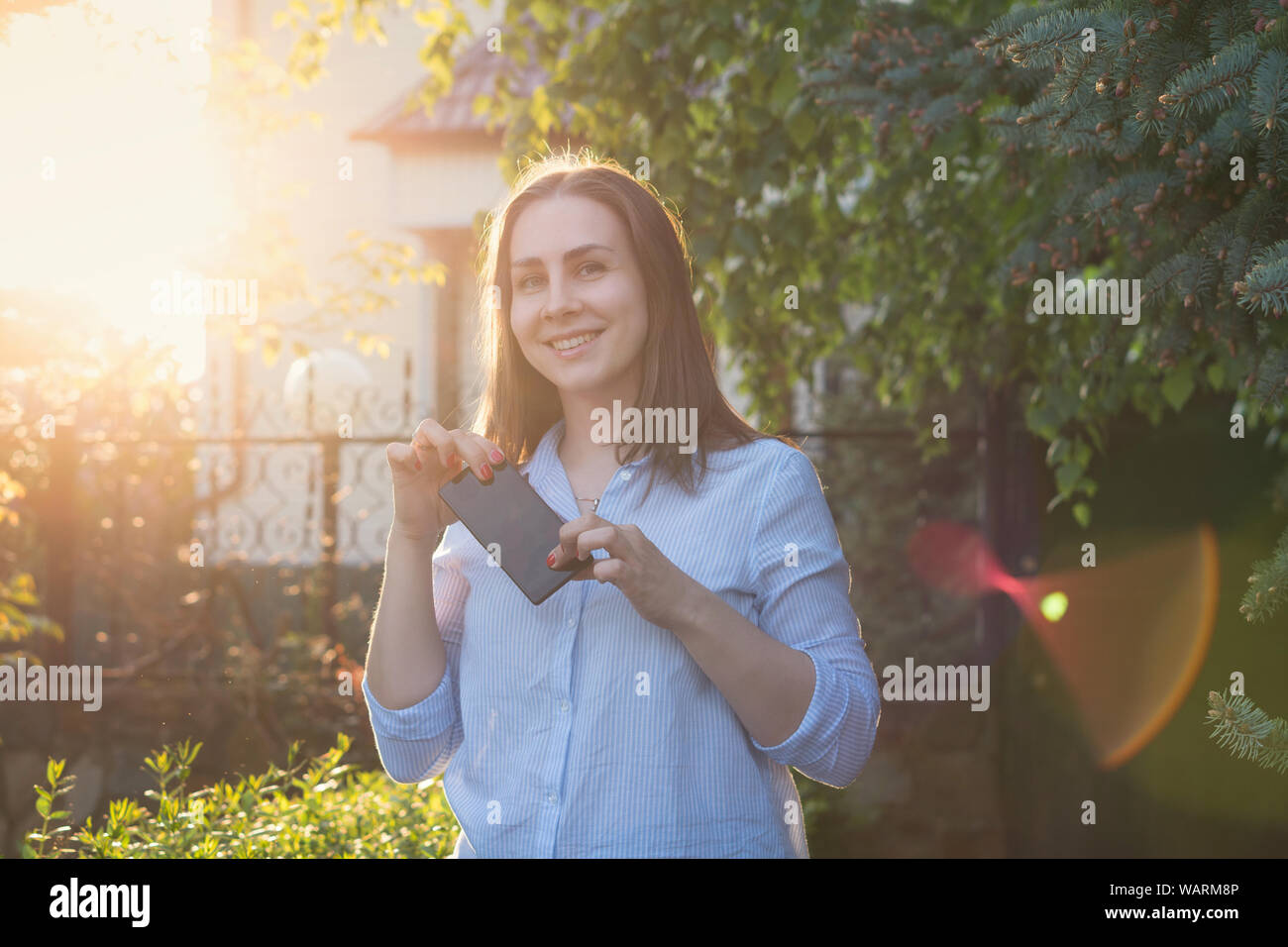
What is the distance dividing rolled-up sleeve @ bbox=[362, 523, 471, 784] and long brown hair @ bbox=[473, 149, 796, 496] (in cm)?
23

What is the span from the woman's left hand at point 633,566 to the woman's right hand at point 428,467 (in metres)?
0.23

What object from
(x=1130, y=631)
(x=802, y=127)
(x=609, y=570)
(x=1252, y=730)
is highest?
(x=802, y=127)

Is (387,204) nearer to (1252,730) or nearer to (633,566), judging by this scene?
(633,566)

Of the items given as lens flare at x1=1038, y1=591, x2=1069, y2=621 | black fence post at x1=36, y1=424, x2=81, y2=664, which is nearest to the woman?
lens flare at x1=1038, y1=591, x2=1069, y2=621

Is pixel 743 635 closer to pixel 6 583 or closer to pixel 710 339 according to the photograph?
pixel 710 339

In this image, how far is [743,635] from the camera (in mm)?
1392

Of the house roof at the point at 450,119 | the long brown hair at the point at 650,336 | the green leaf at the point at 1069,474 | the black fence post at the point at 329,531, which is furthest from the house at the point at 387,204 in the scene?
the long brown hair at the point at 650,336

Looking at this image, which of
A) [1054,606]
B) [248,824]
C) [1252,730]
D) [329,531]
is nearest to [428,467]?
[1252,730]

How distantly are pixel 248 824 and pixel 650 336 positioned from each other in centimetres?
164

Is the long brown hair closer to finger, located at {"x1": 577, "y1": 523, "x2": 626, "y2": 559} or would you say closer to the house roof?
finger, located at {"x1": 577, "y1": 523, "x2": 626, "y2": 559}

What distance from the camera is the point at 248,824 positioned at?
99.4 inches

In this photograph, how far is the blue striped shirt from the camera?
1.46 m
